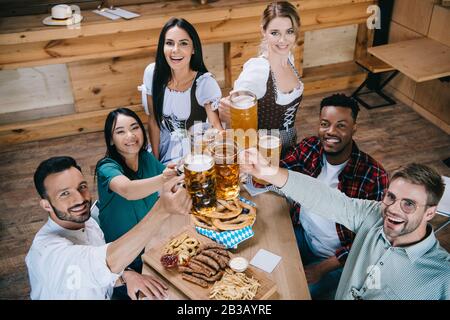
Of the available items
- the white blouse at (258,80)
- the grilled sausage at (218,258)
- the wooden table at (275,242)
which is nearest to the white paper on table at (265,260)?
the wooden table at (275,242)

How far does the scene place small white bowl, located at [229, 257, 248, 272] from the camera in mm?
1753

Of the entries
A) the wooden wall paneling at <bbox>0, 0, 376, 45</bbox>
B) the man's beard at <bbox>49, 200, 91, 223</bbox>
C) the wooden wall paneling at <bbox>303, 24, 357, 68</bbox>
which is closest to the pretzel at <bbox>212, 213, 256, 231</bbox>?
the man's beard at <bbox>49, 200, 91, 223</bbox>

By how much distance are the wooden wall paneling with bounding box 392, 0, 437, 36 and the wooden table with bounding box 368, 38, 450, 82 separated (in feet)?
0.65

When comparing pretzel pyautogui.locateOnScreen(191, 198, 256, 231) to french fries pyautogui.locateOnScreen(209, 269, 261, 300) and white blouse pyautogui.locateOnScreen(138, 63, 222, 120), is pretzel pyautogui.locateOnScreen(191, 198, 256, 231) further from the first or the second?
white blouse pyautogui.locateOnScreen(138, 63, 222, 120)

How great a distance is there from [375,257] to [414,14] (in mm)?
3591

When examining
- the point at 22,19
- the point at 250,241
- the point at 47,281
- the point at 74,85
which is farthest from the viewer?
the point at 74,85

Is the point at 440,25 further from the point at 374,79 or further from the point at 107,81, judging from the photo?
the point at 107,81

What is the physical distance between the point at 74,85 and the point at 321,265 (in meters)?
3.20

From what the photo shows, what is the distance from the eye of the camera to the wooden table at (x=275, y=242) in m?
1.75

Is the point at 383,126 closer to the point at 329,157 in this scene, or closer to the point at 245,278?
the point at 329,157

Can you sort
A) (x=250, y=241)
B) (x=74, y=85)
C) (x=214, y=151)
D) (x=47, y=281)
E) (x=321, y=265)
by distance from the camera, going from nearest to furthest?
(x=47, y=281)
(x=214, y=151)
(x=250, y=241)
(x=321, y=265)
(x=74, y=85)

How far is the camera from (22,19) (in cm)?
409
